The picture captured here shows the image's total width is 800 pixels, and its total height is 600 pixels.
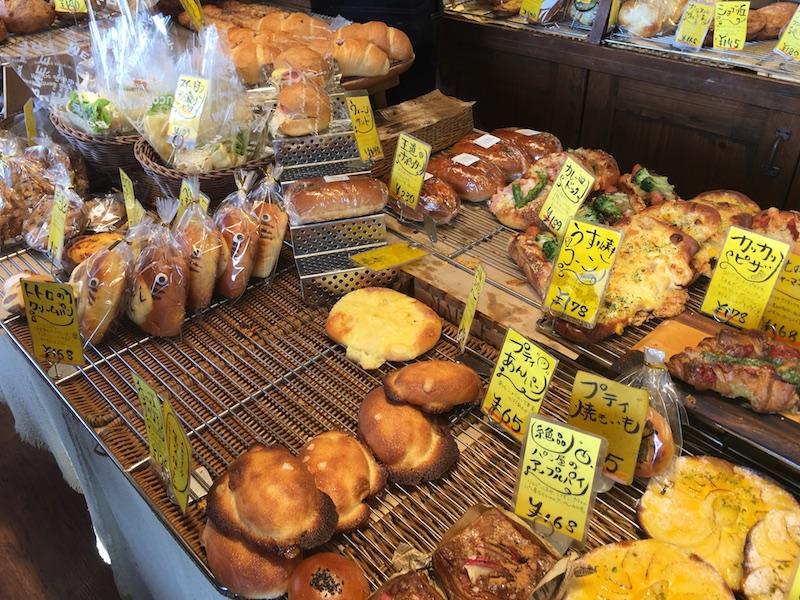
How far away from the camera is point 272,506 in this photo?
1.51 m

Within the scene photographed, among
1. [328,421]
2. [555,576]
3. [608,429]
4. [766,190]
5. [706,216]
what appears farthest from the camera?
[766,190]

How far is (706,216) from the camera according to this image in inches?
101

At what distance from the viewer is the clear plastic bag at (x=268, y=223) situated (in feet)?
8.50

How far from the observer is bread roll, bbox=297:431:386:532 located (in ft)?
5.51

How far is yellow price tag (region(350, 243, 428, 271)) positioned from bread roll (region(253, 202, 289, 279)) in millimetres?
327

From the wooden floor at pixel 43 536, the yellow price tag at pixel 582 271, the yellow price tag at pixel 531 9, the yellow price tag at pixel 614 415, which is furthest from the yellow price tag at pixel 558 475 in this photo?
the yellow price tag at pixel 531 9

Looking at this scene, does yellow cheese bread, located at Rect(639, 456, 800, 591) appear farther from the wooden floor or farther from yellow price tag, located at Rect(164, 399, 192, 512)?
the wooden floor

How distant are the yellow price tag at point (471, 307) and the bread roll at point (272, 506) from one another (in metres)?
0.80

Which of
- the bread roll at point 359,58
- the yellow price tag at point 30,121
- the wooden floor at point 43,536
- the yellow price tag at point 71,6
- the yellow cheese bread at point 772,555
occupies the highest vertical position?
the yellow price tag at point 71,6

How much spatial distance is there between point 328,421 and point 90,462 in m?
0.99

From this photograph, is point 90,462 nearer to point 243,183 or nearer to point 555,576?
point 243,183

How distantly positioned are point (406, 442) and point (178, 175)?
1.64m

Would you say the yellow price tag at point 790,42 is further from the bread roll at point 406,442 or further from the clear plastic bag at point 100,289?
the clear plastic bag at point 100,289

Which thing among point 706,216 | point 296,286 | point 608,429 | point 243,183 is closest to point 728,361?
point 608,429
